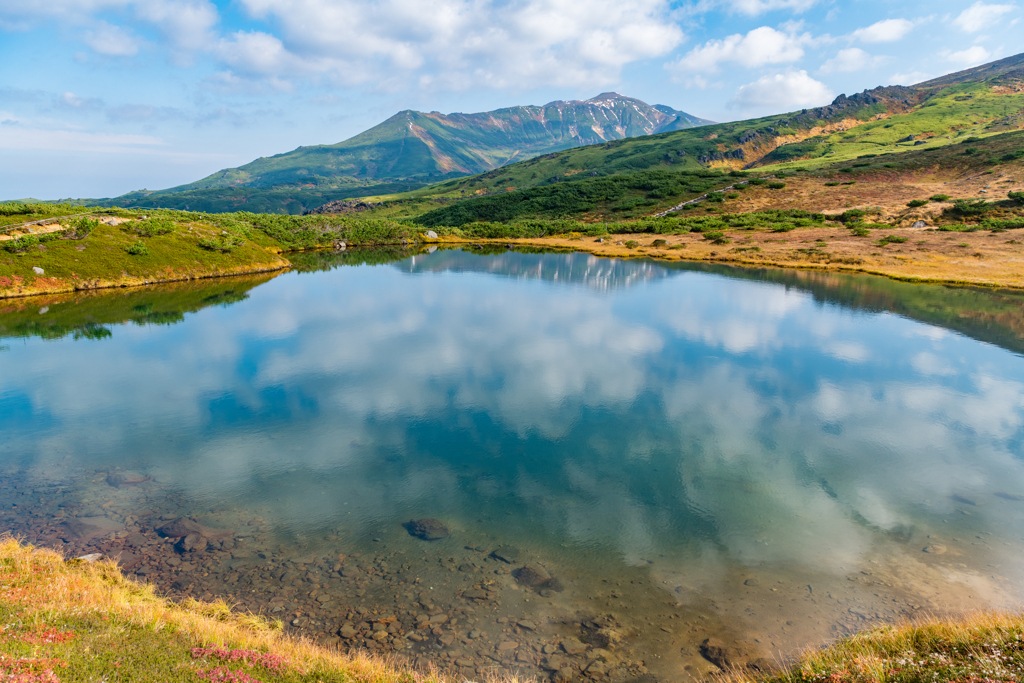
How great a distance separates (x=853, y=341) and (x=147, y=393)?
4592cm

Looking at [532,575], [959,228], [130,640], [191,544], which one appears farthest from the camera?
[959,228]

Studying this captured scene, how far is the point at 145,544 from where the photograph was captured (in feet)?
45.5

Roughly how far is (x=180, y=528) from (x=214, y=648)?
24.7 ft

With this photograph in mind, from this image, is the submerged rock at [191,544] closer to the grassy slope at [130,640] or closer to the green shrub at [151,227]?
the grassy slope at [130,640]

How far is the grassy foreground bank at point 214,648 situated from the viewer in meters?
7.51

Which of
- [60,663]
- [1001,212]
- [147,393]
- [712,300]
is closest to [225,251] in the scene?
[147,393]

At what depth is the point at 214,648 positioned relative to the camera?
879 cm

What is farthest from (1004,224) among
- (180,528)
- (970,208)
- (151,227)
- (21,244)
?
(21,244)

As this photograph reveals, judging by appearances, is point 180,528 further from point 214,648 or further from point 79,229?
point 79,229

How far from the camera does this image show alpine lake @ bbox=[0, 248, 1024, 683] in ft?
38.9

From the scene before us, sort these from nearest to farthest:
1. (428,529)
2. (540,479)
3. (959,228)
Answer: (428,529) → (540,479) → (959,228)

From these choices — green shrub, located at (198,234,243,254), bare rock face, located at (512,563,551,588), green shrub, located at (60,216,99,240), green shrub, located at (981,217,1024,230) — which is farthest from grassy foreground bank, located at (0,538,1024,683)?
green shrub, located at (981,217,1024,230)

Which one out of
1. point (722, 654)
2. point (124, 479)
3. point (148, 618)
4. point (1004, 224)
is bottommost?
point (722, 654)

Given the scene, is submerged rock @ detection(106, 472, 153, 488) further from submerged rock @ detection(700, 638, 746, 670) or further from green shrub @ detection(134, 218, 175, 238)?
green shrub @ detection(134, 218, 175, 238)
